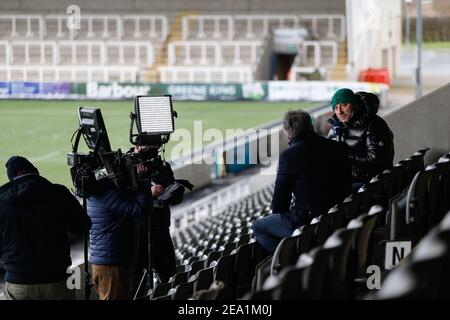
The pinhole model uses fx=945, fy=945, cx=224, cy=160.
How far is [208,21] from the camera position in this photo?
125 ft

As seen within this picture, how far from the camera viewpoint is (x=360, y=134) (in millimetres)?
5746

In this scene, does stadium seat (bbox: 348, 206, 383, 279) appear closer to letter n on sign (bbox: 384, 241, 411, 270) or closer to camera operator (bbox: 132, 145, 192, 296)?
letter n on sign (bbox: 384, 241, 411, 270)

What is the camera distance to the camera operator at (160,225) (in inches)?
209

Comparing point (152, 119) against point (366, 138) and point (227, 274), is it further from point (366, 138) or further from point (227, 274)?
point (227, 274)

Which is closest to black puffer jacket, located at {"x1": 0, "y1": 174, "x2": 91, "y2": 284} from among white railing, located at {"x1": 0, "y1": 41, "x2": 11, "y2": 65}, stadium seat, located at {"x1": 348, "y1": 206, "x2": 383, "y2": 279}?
stadium seat, located at {"x1": 348, "y1": 206, "x2": 383, "y2": 279}

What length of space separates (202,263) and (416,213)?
142 cm

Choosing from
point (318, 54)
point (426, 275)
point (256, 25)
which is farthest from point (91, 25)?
point (426, 275)

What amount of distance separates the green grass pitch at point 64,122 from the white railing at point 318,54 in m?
6.52

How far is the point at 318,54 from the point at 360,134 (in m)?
30.2

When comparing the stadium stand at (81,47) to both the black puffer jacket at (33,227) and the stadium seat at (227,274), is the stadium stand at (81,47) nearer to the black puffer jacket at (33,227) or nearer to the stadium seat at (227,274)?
the black puffer jacket at (33,227)

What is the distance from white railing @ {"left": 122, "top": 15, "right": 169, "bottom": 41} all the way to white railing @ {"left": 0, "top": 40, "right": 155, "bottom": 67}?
0.98m

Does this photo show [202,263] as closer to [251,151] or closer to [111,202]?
[111,202]

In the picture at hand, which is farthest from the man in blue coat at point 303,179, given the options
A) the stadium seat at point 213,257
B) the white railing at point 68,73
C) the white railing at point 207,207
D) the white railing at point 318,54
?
the white railing at point 318,54
